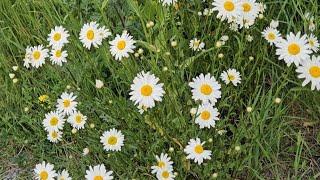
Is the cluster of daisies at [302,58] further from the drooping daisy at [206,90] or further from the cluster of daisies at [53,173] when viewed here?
the cluster of daisies at [53,173]

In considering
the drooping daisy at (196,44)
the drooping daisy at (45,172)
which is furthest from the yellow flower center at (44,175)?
the drooping daisy at (196,44)

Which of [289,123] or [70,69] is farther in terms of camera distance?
[70,69]

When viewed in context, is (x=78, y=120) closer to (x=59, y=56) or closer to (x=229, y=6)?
(x=59, y=56)

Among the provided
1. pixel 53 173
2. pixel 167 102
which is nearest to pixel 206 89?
pixel 167 102

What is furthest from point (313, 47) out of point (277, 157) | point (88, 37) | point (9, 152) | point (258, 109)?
point (9, 152)

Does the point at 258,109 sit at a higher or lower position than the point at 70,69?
lower

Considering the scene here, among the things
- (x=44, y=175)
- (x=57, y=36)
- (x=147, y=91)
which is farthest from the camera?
(x=57, y=36)

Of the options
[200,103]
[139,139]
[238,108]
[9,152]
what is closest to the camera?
[200,103]

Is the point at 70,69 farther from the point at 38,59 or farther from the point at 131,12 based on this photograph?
the point at 131,12
